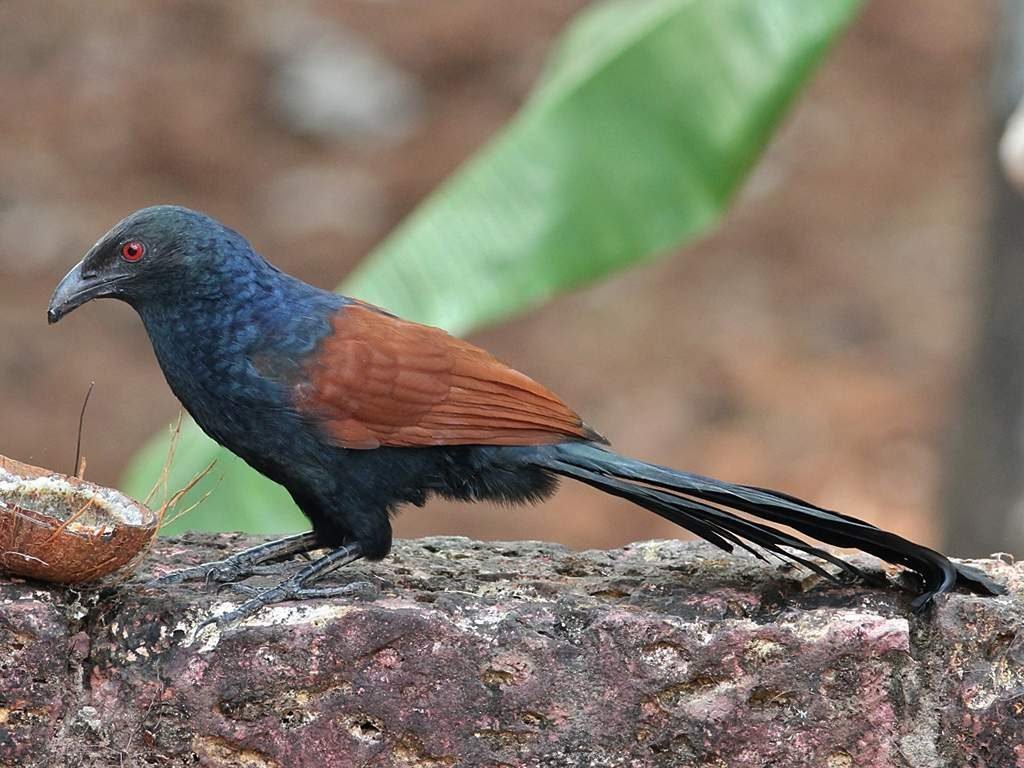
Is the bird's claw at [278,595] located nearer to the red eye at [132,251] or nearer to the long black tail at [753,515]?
the long black tail at [753,515]

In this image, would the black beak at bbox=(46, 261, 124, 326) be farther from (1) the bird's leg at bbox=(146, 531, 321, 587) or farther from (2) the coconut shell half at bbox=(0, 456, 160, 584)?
(1) the bird's leg at bbox=(146, 531, 321, 587)

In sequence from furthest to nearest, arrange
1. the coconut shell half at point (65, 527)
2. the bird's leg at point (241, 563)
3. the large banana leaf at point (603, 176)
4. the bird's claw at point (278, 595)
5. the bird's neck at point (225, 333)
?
1. the large banana leaf at point (603, 176)
2. the bird's leg at point (241, 563)
3. the bird's neck at point (225, 333)
4. the bird's claw at point (278, 595)
5. the coconut shell half at point (65, 527)

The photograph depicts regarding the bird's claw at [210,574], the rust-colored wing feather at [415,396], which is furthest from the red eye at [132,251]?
the bird's claw at [210,574]

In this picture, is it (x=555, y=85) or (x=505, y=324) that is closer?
(x=555, y=85)

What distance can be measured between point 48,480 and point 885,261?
6.84m

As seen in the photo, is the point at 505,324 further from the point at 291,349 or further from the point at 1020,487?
the point at 291,349

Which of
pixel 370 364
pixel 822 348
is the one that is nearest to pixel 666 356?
pixel 822 348

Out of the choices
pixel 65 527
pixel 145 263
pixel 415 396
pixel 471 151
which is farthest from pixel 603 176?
pixel 471 151

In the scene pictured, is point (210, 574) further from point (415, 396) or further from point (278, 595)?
point (415, 396)

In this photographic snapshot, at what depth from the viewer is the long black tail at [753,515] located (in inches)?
96.2

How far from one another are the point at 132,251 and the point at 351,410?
0.45 meters

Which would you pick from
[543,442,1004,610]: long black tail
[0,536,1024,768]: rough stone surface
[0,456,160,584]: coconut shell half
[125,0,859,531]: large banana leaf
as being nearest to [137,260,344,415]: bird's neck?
[0,456,160,584]: coconut shell half

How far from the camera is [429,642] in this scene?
7.74ft

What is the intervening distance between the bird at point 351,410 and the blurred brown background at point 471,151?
4.87 meters
